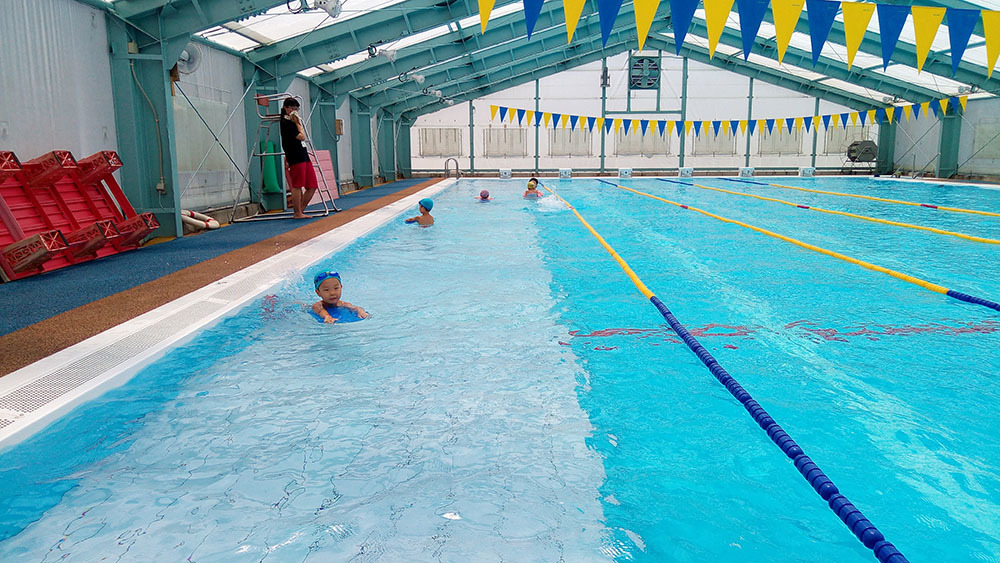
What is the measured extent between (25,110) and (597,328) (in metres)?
5.52

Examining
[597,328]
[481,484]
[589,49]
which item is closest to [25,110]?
[597,328]

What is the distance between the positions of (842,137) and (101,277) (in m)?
27.3

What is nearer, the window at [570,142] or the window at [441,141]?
the window at [441,141]

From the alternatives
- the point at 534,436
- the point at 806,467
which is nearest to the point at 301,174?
the point at 534,436

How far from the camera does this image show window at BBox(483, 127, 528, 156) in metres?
26.9

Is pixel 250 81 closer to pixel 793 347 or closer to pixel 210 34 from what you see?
pixel 210 34

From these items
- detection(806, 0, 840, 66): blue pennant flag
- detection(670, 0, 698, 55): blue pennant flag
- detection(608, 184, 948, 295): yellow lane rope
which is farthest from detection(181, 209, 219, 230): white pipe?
detection(806, 0, 840, 66): blue pennant flag

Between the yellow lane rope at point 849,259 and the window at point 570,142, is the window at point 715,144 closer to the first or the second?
the window at point 570,142

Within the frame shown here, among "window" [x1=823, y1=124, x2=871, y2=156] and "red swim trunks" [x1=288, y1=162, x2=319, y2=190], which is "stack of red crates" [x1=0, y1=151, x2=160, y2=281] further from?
"window" [x1=823, y1=124, x2=871, y2=156]

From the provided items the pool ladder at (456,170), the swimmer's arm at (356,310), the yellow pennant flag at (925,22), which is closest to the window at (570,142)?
the pool ladder at (456,170)

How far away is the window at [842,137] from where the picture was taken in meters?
26.9

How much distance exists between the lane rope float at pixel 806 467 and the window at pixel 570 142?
22.9 metres

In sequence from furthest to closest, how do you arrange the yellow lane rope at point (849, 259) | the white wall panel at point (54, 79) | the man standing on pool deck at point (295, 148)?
the man standing on pool deck at point (295, 148) < the white wall panel at point (54, 79) < the yellow lane rope at point (849, 259)

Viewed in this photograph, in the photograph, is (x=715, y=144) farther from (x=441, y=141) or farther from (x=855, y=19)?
(x=855, y=19)
